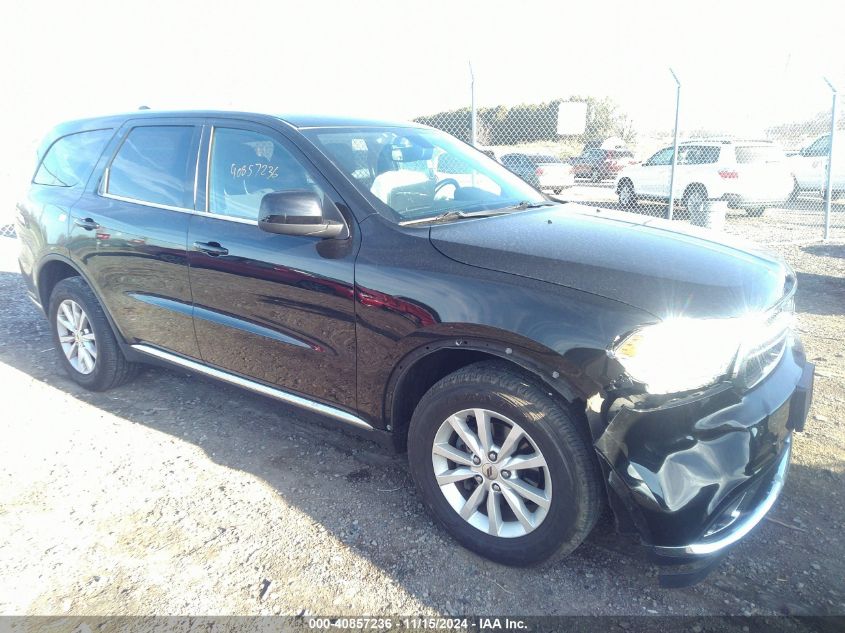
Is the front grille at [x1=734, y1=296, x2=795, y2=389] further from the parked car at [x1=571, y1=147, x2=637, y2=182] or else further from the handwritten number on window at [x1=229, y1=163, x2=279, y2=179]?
the parked car at [x1=571, y1=147, x2=637, y2=182]

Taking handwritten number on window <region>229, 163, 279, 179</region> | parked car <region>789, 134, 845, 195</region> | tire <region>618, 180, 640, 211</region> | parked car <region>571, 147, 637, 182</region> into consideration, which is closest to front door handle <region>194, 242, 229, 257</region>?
handwritten number on window <region>229, 163, 279, 179</region>

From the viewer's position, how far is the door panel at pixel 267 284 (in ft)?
9.21

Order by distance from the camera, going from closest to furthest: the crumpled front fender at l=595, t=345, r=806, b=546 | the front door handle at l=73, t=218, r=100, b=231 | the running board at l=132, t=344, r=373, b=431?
the crumpled front fender at l=595, t=345, r=806, b=546 < the running board at l=132, t=344, r=373, b=431 < the front door handle at l=73, t=218, r=100, b=231

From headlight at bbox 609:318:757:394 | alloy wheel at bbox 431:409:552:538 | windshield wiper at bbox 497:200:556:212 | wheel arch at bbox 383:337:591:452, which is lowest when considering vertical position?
alloy wheel at bbox 431:409:552:538

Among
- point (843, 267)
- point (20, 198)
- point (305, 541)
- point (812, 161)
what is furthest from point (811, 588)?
point (812, 161)

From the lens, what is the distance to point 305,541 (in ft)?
8.95

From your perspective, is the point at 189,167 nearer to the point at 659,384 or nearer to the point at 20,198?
the point at 20,198

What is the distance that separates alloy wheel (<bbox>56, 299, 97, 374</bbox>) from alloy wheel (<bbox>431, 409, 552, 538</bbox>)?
9.27 feet

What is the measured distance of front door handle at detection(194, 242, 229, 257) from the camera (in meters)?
3.17

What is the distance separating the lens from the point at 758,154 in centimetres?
1195

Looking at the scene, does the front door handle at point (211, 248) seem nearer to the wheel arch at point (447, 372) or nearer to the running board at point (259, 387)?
the running board at point (259, 387)

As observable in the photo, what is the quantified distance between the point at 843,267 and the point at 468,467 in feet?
23.3

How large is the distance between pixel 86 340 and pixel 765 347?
4105mm

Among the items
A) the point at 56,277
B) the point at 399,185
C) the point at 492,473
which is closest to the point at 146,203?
the point at 56,277
